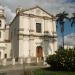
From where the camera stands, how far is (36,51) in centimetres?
4700

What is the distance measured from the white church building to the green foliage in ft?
42.3

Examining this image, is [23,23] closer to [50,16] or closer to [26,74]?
[50,16]

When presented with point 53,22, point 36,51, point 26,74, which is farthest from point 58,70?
point 53,22

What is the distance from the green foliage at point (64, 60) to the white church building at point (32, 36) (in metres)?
12.9

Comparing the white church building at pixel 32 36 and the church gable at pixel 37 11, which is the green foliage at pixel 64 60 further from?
the church gable at pixel 37 11

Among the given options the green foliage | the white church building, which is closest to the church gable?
the white church building

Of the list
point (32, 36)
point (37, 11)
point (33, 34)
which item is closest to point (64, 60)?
point (32, 36)

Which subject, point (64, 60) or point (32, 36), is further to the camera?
point (32, 36)

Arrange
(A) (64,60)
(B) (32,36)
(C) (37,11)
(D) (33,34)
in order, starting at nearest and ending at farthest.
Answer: (A) (64,60), (B) (32,36), (D) (33,34), (C) (37,11)

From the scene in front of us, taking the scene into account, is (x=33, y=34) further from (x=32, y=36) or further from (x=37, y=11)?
(x=37, y=11)

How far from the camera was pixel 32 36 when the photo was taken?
152 feet

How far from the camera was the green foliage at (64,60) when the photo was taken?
3094cm

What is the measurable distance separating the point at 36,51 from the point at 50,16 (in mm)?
7041

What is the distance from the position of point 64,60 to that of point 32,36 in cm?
1595
